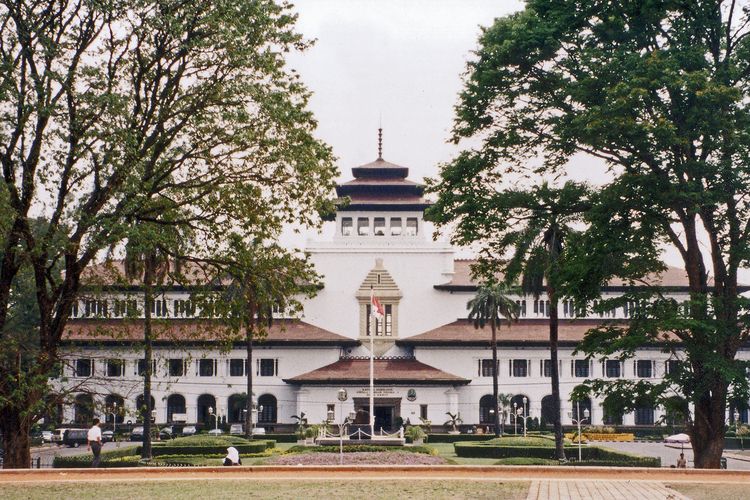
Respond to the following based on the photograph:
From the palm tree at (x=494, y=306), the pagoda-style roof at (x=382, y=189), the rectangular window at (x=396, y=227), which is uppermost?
the pagoda-style roof at (x=382, y=189)

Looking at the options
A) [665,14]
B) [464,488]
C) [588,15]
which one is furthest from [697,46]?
[464,488]

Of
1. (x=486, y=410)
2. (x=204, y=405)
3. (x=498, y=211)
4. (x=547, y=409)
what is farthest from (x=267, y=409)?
(x=498, y=211)

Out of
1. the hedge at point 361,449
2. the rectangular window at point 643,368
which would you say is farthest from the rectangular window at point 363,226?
the hedge at point 361,449

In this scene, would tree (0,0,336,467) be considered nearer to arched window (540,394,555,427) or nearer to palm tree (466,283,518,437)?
palm tree (466,283,518,437)

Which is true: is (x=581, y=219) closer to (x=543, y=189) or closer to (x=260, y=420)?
(x=543, y=189)

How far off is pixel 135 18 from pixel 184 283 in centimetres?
638

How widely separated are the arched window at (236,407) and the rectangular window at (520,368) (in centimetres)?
2142

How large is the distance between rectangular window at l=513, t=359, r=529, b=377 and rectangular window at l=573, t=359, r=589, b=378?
3.90 meters

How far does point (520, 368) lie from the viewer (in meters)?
75.9

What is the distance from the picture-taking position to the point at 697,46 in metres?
23.9

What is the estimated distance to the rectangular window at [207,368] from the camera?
250ft

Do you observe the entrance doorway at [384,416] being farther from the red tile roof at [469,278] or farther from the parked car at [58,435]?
the parked car at [58,435]

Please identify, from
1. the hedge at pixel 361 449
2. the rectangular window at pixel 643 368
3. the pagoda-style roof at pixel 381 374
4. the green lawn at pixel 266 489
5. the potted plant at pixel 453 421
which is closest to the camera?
the green lawn at pixel 266 489

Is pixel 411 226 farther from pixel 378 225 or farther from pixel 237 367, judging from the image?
pixel 237 367
